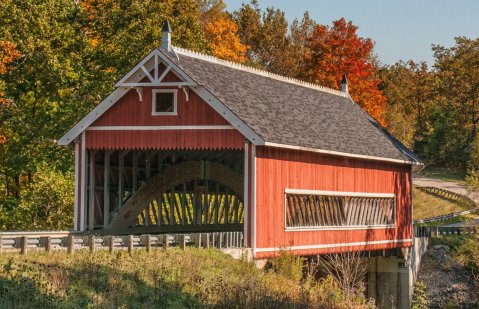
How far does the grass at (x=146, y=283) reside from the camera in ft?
63.8

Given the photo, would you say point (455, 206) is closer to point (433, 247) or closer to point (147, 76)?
point (433, 247)

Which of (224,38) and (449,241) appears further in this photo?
(224,38)

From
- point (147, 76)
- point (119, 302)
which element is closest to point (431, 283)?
point (147, 76)

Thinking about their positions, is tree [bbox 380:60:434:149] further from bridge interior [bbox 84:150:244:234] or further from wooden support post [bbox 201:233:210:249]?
wooden support post [bbox 201:233:210:249]

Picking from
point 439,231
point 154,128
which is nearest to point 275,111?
point 154,128

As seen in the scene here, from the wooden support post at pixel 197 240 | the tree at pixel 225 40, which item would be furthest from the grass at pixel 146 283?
the tree at pixel 225 40

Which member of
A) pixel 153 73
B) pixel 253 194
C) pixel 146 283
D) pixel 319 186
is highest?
pixel 153 73

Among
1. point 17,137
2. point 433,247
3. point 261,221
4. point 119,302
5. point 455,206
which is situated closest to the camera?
point 119,302

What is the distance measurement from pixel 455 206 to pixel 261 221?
4035 centimetres

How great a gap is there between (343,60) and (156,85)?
35686mm

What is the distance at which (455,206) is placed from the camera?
66750 mm

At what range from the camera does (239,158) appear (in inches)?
1487

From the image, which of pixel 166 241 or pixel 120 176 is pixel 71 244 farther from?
pixel 120 176

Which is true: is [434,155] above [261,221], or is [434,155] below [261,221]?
above
